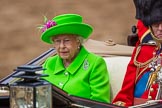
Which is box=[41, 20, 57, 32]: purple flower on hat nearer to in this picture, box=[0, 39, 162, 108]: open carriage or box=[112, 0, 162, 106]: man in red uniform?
box=[0, 39, 162, 108]: open carriage

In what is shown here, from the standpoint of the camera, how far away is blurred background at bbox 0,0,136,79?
36.6 feet

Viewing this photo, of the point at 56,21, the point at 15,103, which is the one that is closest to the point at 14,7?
the point at 56,21

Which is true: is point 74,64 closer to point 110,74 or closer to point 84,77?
point 84,77

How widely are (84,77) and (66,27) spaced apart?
312mm

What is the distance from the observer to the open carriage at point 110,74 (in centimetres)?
396

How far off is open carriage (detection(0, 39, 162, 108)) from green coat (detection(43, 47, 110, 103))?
0.62 ft

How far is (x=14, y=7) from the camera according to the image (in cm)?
1303

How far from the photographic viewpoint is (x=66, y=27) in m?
5.06

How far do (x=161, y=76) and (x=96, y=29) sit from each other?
7541 mm

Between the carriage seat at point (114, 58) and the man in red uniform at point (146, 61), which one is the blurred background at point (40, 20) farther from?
the man in red uniform at point (146, 61)

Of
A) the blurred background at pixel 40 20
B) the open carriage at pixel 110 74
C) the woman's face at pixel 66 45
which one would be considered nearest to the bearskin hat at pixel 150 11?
the open carriage at pixel 110 74

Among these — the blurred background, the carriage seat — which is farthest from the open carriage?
the blurred background

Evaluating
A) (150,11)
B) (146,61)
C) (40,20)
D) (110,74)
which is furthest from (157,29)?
(40,20)

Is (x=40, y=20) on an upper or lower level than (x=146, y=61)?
upper
